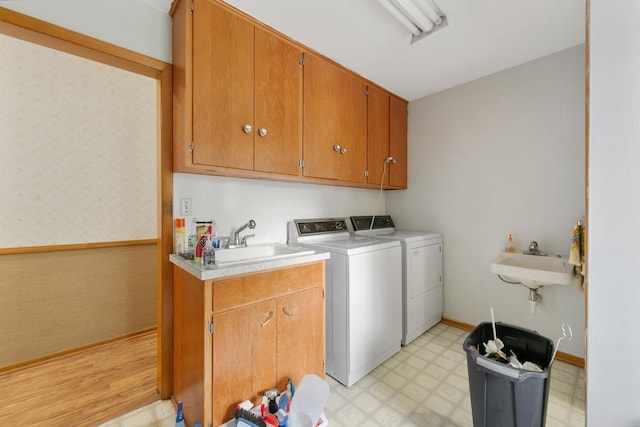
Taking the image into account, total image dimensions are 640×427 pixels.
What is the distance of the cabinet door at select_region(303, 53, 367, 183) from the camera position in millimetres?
1961

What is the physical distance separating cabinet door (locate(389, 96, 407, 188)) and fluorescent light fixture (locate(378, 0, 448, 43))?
3.14ft

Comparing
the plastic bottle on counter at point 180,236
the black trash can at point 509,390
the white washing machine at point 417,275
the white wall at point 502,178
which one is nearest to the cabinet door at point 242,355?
the plastic bottle on counter at point 180,236

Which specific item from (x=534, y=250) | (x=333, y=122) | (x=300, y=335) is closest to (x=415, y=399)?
(x=300, y=335)

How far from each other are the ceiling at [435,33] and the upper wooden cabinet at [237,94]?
0.16 metres

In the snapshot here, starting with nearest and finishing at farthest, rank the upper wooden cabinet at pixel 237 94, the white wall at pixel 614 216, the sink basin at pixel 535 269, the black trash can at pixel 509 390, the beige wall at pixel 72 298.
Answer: the white wall at pixel 614 216
the black trash can at pixel 509 390
the upper wooden cabinet at pixel 237 94
the sink basin at pixel 535 269
the beige wall at pixel 72 298

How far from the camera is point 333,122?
2119mm

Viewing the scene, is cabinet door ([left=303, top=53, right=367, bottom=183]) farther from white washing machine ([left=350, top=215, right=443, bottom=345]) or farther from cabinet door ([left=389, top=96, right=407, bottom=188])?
white washing machine ([left=350, top=215, right=443, bottom=345])

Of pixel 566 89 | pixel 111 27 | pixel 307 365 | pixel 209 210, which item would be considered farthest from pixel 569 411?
pixel 111 27

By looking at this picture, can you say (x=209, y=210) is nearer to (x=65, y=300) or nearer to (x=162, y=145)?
(x=162, y=145)

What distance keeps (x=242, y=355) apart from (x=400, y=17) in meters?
2.11

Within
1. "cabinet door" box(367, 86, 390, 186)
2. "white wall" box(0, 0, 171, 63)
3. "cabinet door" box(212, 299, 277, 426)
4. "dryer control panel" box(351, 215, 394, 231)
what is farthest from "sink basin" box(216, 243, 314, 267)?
"white wall" box(0, 0, 171, 63)

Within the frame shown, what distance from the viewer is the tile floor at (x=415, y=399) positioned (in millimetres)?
1453

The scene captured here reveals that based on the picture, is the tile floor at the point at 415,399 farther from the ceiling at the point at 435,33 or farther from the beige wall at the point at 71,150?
the ceiling at the point at 435,33

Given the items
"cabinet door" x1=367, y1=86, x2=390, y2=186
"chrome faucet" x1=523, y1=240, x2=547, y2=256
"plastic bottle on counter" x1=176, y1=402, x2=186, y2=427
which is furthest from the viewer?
"cabinet door" x1=367, y1=86, x2=390, y2=186
